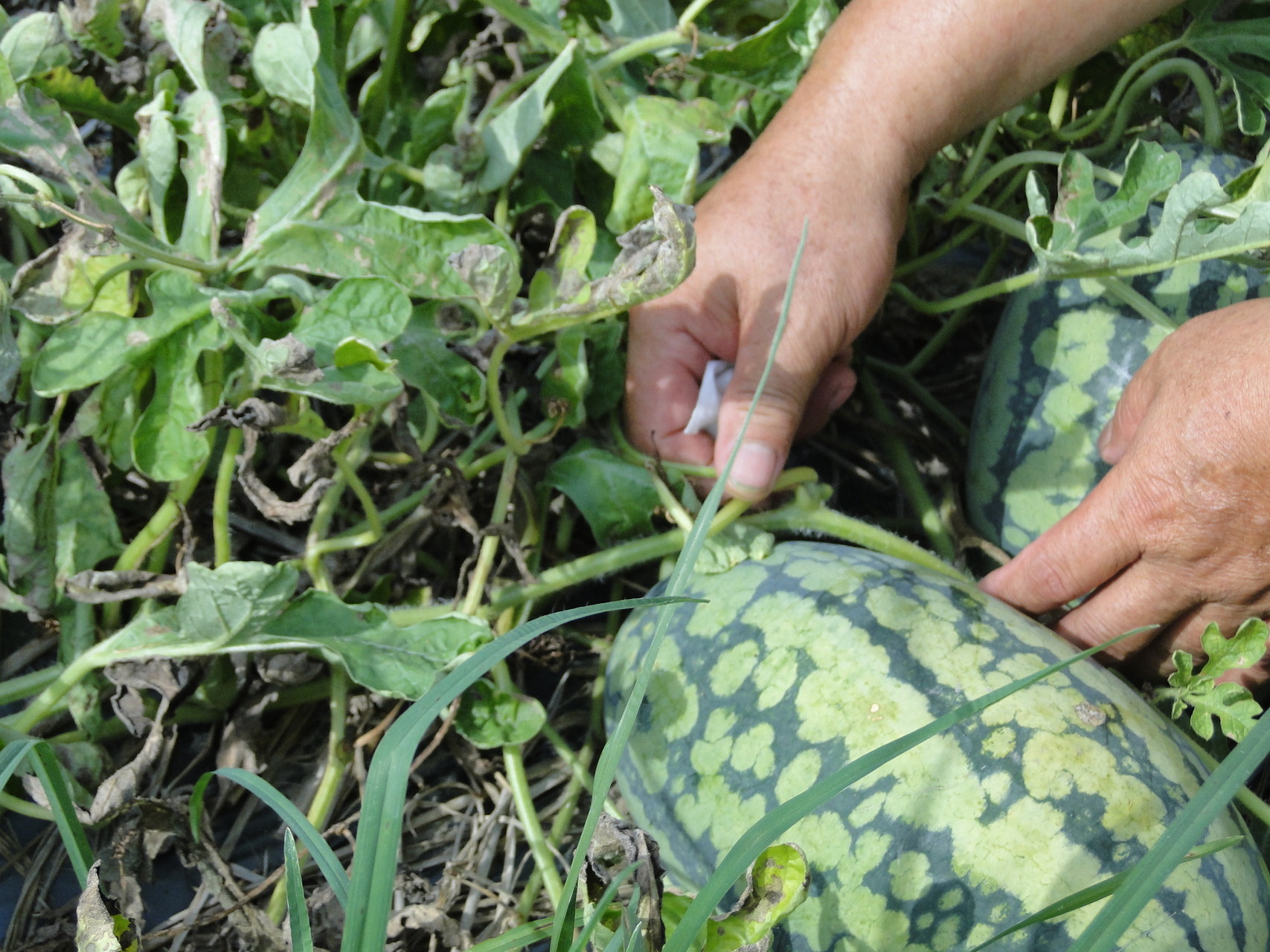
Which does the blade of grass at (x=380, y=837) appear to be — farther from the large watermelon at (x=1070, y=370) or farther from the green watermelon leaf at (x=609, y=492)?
the large watermelon at (x=1070, y=370)

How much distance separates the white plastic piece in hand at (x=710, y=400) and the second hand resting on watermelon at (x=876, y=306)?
0.02m

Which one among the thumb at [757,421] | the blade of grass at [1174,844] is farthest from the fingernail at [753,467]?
the blade of grass at [1174,844]

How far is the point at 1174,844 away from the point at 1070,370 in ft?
2.73

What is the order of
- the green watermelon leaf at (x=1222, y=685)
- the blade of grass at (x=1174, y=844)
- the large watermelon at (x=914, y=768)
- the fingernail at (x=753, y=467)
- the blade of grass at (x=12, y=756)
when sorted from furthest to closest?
the fingernail at (x=753, y=467), the green watermelon leaf at (x=1222, y=685), the large watermelon at (x=914, y=768), the blade of grass at (x=12, y=756), the blade of grass at (x=1174, y=844)

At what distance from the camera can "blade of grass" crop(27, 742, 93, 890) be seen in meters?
0.84

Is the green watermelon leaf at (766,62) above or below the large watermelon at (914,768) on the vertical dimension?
above

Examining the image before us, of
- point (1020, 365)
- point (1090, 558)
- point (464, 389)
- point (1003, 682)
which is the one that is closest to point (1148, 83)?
point (1020, 365)

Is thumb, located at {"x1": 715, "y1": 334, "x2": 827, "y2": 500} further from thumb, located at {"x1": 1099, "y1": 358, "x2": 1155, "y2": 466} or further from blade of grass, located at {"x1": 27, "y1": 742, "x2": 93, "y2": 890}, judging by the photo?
blade of grass, located at {"x1": 27, "y1": 742, "x2": 93, "y2": 890}

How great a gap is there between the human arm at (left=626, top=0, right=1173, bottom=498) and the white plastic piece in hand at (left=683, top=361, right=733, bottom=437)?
1 cm

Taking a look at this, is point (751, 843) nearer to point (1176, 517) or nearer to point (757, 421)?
point (757, 421)

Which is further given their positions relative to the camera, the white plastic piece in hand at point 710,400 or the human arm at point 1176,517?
the white plastic piece in hand at point 710,400

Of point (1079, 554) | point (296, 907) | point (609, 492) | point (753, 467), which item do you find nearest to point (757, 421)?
point (753, 467)

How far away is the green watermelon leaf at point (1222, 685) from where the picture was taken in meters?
1.04

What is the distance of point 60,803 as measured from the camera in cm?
86
